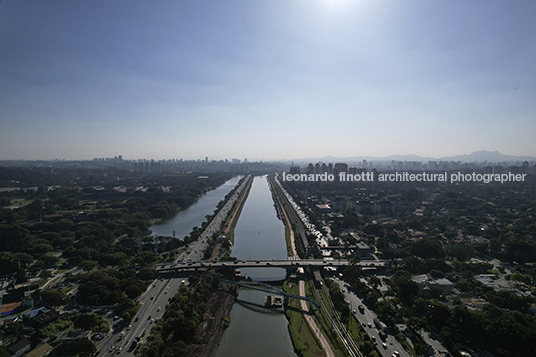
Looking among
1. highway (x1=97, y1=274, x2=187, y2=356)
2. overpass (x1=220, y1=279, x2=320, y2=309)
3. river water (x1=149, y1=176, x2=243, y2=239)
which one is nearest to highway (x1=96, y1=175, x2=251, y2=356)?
highway (x1=97, y1=274, x2=187, y2=356)

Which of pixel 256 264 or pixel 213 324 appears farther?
pixel 256 264

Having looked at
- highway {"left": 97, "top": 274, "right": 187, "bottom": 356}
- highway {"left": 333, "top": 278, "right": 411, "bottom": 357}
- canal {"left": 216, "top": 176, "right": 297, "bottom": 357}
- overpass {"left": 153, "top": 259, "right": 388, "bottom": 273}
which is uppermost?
overpass {"left": 153, "top": 259, "right": 388, "bottom": 273}

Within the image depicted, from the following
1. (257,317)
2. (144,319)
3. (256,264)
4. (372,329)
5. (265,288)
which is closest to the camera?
(372,329)

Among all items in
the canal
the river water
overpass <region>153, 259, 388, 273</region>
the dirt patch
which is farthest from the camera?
the river water

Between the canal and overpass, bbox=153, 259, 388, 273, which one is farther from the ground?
overpass, bbox=153, 259, 388, 273

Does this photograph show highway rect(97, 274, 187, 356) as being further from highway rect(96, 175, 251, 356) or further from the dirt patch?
the dirt patch

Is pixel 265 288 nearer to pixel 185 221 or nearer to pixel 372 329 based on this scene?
pixel 372 329

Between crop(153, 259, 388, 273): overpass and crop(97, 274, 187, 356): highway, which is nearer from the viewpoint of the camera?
crop(97, 274, 187, 356): highway

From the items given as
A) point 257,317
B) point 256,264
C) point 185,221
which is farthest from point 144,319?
point 185,221
